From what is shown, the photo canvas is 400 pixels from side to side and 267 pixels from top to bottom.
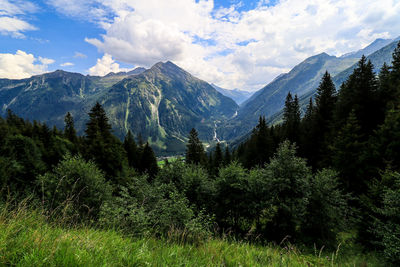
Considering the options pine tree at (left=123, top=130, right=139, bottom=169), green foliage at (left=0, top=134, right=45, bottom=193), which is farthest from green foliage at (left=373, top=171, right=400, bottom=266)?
pine tree at (left=123, top=130, right=139, bottom=169)

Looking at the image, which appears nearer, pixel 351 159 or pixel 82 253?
pixel 82 253

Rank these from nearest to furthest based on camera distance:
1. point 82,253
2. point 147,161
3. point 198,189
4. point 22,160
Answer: point 82,253, point 198,189, point 22,160, point 147,161

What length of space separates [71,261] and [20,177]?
33.8 m

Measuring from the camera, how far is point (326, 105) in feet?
120

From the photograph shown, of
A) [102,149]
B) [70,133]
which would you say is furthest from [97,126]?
[70,133]

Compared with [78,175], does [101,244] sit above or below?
above

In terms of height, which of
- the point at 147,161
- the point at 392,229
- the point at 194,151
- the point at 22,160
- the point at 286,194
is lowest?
the point at 147,161

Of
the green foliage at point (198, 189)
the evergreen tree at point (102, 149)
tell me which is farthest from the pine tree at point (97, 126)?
the green foliage at point (198, 189)

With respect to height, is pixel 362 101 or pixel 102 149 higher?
pixel 362 101

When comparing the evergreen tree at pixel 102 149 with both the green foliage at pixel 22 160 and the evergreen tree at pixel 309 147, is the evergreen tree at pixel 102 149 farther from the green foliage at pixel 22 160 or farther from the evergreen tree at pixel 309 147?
the evergreen tree at pixel 309 147

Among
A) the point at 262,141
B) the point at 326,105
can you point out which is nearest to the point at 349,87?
the point at 326,105

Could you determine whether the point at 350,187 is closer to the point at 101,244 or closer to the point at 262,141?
the point at 262,141

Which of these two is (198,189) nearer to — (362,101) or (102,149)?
(102,149)

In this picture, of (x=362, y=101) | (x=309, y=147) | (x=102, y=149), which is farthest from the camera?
Answer: (x=309, y=147)
